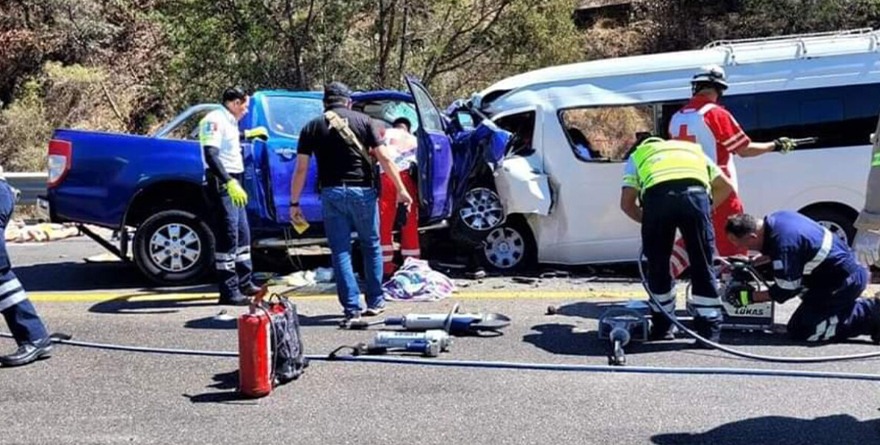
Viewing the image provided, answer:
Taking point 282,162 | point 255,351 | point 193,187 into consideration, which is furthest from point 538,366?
point 193,187

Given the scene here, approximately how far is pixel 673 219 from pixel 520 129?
3136mm

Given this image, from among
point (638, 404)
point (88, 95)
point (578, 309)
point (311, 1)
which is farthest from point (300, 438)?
point (88, 95)

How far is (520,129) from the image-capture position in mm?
9312

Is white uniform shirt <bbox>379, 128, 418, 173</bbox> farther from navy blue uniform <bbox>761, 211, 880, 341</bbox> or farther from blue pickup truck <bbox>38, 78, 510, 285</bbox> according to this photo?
navy blue uniform <bbox>761, 211, 880, 341</bbox>

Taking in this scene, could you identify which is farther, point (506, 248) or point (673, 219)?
point (506, 248)

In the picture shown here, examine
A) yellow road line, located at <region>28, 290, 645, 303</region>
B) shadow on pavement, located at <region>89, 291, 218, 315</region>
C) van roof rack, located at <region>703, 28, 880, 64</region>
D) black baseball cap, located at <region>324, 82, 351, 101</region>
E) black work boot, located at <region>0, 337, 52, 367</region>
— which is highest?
van roof rack, located at <region>703, 28, 880, 64</region>

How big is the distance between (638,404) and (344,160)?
9.40 ft

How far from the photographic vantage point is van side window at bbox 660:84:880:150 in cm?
880

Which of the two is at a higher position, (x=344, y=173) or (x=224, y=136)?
(x=224, y=136)

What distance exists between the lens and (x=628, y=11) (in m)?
24.9

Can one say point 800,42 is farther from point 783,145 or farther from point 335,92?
point 335,92

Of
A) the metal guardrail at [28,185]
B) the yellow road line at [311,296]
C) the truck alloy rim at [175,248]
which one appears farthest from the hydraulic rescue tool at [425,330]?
the metal guardrail at [28,185]

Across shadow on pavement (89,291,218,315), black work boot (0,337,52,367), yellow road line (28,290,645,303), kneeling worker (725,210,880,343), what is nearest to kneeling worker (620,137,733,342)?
kneeling worker (725,210,880,343)

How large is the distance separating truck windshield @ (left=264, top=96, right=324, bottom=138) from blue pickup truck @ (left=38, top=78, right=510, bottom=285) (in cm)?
2
